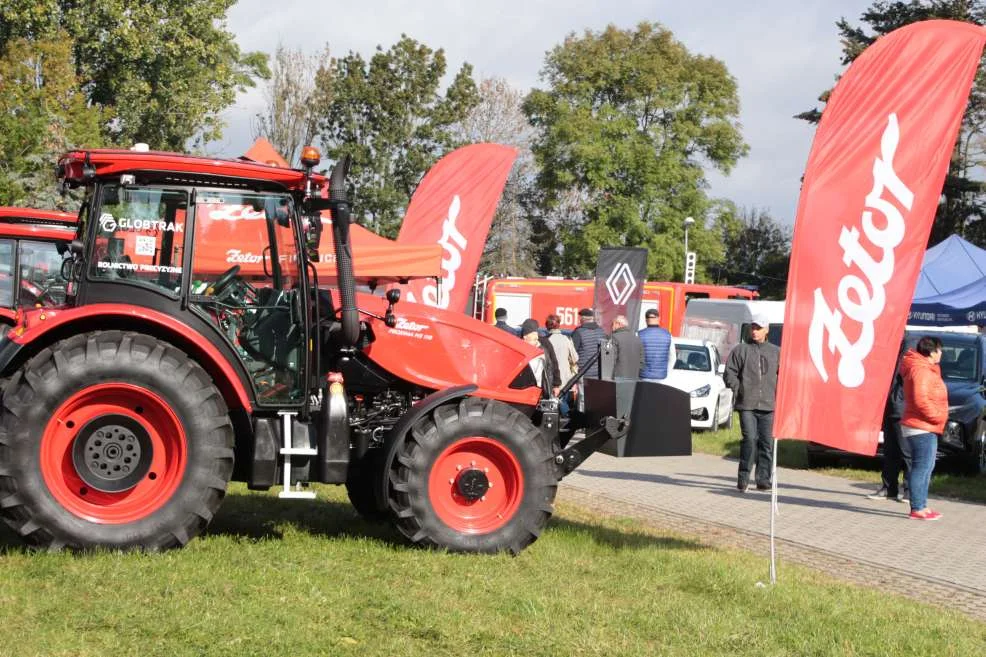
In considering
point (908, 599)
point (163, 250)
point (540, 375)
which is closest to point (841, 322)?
point (908, 599)

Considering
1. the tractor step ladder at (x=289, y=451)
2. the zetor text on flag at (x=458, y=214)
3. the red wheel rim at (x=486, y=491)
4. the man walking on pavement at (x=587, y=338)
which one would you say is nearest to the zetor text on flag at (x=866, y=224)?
the red wheel rim at (x=486, y=491)

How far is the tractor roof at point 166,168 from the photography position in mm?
7391

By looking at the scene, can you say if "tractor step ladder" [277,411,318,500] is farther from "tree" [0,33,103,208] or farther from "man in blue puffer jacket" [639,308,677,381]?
"tree" [0,33,103,208]

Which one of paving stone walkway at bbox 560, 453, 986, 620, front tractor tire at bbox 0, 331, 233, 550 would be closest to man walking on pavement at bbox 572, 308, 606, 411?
paving stone walkway at bbox 560, 453, 986, 620

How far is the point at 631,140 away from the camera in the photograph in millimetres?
51344

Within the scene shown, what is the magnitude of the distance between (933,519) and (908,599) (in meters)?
4.19

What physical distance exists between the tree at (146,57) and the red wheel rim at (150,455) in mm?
28660

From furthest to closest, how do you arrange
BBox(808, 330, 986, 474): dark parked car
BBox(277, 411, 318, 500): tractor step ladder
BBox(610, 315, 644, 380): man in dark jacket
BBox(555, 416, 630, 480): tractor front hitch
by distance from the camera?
BBox(610, 315, 644, 380): man in dark jacket
BBox(808, 330, 986, 474): dark parked car
BBox(555, 416, 630, 480): tractor front hitch
BBox(277, 411, 318, 500): tractor step ladder

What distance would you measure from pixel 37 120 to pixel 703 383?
44.6ft

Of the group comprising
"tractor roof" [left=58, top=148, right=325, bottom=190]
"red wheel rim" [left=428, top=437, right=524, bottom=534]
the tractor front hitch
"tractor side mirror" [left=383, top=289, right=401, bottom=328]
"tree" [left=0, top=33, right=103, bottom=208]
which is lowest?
"red wheel rim" [left=428, top=437, right=524, bottom=534]

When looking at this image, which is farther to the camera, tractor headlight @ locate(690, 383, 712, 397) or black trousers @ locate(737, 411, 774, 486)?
tractor headlight @ locate(690, 383, 712, 397)

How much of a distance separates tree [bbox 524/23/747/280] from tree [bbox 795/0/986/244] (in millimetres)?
7114

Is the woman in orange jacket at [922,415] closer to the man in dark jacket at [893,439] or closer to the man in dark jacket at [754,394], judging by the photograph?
the man in dark jacket at [893,439]

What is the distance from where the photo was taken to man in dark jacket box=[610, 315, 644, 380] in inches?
615
